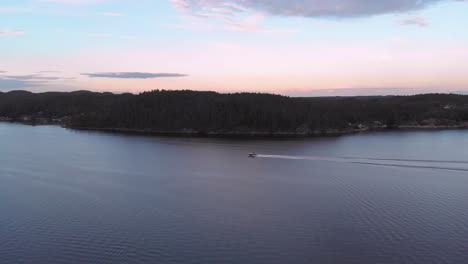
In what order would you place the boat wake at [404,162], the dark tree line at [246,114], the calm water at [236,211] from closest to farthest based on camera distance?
the calm water at [236,211] < the boat wake at [404,162] < the dark tree line at [246,114]

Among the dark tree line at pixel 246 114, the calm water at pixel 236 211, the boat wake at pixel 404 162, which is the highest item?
the dark tree line at pixel 246 114

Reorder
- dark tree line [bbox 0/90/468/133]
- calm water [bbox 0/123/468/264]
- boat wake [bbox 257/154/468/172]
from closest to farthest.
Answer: calm water [bbox 0/123/468/264] < boat wake [bbox 257/154/468/172] < dark tree line [bbox 0/90/468/133]

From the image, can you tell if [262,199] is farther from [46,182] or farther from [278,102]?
[278,102]

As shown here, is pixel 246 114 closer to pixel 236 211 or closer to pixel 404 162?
pixel 404 162

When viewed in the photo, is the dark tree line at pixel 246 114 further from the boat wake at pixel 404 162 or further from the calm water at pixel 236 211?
the calm water at pixel 236 211

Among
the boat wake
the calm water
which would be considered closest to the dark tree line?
the boat wake

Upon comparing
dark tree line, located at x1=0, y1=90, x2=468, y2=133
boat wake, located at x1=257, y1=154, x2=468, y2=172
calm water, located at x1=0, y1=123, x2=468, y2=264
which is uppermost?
dark tree line, located at x1=0, y1=90, x2=468, y2=133

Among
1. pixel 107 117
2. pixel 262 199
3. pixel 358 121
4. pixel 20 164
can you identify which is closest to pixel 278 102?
pixel 358 121

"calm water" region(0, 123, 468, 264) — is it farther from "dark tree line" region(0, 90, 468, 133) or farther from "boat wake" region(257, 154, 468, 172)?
"dark tree line" region(0, 90, 468, 133)

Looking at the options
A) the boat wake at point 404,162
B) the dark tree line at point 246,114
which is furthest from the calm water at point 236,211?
the dark tree line at point 246,114
